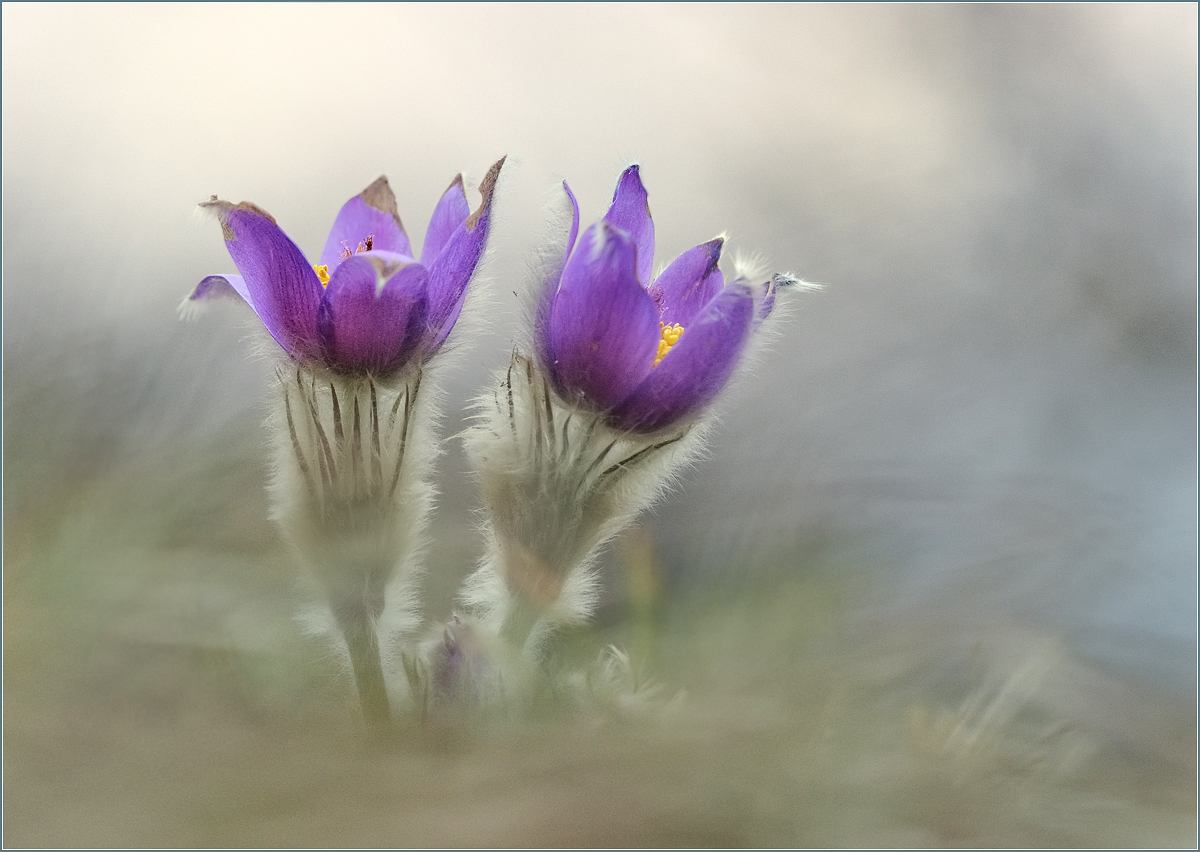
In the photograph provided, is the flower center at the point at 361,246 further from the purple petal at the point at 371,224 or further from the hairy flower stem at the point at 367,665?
the hairy flower stem at the point at 367,665

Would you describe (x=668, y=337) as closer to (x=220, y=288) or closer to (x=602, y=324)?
(x=602, y=324)

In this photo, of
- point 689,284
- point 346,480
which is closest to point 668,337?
point 689,284

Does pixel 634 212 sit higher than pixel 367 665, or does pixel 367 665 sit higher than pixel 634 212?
pixel 634 212

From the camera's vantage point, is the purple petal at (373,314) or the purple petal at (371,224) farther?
the purple petal at (371,224)

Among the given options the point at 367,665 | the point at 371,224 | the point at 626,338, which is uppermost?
the point at 371,224

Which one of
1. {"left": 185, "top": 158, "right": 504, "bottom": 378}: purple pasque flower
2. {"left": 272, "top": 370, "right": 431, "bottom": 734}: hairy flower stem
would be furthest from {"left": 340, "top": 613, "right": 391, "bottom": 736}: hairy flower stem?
{"left": 185, "top": 158, "right": 504, "bottom": 378}: purple pasque flower

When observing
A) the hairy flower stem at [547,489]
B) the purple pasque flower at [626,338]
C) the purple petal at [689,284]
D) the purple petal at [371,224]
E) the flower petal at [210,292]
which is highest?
the purple petal at [371,224]

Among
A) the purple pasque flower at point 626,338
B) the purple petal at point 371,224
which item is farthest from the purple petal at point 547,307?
the purple petal at point 371,224

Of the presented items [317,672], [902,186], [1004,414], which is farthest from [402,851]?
[902,186]
